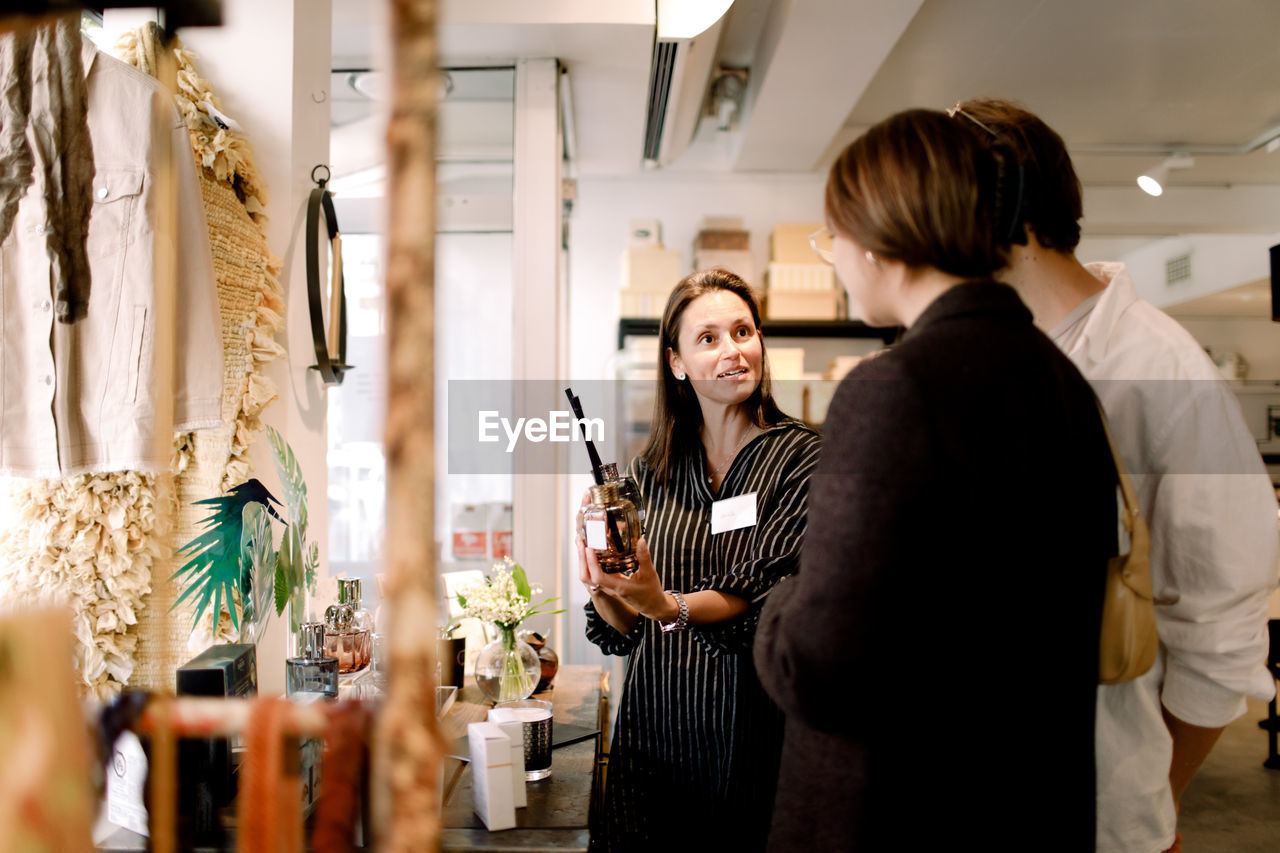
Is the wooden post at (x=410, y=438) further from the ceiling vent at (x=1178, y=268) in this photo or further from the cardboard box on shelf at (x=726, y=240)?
the ceiling vent at (x=1178, y=268)

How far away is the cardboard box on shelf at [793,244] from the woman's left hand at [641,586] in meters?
3.07

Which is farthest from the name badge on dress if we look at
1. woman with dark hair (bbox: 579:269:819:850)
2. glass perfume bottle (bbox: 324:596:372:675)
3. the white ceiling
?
the white ceiling

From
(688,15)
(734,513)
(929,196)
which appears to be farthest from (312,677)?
(688,15)

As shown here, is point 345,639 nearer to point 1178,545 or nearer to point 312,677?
point 312,677

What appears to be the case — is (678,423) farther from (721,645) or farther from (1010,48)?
(1010,48)

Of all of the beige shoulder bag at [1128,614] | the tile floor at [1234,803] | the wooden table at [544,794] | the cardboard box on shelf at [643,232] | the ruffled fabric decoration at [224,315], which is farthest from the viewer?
the cardboard box on shelf at [643,232]

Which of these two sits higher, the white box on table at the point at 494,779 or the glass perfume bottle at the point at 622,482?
the glass perfume bottle at the point at 622,482

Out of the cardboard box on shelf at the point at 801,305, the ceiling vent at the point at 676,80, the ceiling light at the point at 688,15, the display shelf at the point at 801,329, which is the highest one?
the ceiling vent at the point at 676,80

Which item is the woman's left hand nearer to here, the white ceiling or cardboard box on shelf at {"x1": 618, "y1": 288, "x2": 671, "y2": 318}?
the white ceiling

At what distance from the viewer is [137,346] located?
4.35ft

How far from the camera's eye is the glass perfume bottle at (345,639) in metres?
1.61

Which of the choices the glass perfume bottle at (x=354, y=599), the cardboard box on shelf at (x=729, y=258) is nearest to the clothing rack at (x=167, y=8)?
the glass perfume bottle at (x=354, y=599)

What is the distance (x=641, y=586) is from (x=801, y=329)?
3141mm

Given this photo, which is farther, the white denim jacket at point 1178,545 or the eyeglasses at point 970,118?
the white denim jacket at point 1178,545
